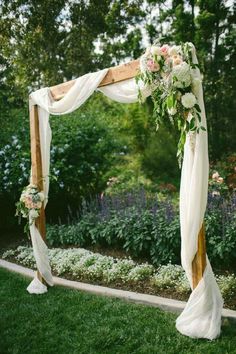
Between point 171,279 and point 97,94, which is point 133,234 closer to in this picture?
point 171,279

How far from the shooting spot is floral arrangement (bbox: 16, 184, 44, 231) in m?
5.23

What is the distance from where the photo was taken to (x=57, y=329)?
4129mm

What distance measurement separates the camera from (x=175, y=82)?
11.2ft

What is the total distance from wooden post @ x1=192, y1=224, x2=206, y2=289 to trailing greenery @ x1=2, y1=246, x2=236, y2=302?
0.68 m

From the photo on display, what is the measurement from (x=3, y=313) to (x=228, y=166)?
6.17m

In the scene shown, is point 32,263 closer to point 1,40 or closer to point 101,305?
point 101,305

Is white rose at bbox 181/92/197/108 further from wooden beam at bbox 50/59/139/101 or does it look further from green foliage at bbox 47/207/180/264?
A: green foliage at bbox 47/207/180/264

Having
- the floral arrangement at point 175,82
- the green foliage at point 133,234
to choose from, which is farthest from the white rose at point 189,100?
the green foliage at point 133,234

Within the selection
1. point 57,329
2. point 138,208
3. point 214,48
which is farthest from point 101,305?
point 214,48

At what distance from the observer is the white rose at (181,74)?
134 inches

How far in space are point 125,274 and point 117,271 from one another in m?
0.11

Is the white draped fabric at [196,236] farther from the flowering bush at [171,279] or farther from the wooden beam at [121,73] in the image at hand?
the flowering bush at [171,279]

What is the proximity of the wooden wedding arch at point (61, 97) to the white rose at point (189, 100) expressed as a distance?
2.77ft

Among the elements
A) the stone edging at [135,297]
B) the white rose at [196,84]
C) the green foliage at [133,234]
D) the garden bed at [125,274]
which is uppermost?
the white rose at [196,84]
